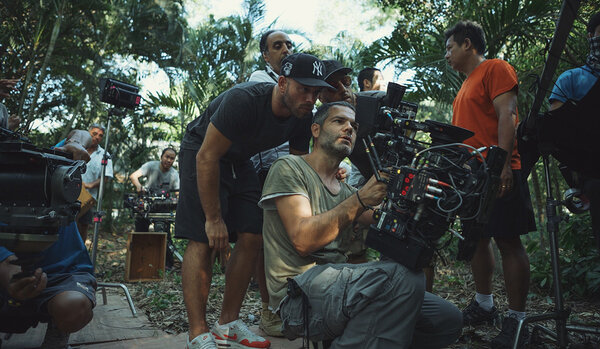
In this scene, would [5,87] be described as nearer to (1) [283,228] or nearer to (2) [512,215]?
(1) [283,228]

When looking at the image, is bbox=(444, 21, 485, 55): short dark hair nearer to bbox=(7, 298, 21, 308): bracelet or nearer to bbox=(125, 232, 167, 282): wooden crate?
bbox=(7, 298, 21, 308): bracelet

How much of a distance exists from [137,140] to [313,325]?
10.6 meters

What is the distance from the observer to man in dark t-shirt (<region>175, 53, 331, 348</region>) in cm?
251

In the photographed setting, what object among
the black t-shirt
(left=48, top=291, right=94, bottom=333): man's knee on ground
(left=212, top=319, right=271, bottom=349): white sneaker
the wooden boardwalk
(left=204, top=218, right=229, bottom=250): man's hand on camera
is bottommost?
the wooden boardwalk

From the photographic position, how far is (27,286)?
2.09m

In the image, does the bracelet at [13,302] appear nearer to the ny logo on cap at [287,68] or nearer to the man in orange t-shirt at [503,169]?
the ny logo on cap at [287,68]

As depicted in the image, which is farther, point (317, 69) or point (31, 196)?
point (317, 69)

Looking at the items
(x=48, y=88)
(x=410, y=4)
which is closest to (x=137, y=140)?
(x=48, y=88)

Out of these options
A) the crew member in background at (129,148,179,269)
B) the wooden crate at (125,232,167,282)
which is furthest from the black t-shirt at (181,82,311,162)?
the crew member in background at (129,148,179,269)

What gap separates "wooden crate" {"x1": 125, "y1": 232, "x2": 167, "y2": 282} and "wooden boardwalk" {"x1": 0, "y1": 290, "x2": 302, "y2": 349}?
2131 millimetres

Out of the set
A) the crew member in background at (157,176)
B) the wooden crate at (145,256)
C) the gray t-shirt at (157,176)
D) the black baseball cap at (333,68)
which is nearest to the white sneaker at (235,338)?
the black baseball cap at (333,68)

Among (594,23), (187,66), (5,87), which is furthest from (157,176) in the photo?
(594,23)

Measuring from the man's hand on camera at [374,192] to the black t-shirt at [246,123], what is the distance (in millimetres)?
931

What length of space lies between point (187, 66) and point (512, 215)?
1018 centimetres
